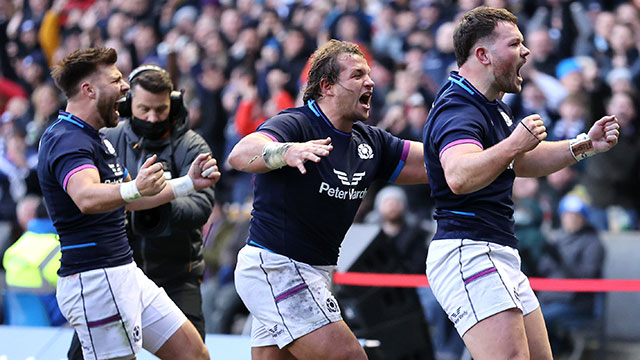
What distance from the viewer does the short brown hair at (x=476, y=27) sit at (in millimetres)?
4336

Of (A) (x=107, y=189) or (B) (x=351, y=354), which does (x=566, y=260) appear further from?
(A) (x=107, y=189)

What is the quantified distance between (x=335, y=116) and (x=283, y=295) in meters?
0.99

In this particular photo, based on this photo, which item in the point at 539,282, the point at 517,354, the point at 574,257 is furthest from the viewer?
the point at 574,257

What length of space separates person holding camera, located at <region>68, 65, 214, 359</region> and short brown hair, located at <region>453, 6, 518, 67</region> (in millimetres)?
1936

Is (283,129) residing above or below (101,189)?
above

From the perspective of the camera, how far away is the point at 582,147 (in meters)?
4.45

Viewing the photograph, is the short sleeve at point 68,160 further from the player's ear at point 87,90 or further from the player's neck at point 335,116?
the player's neck at point 335,116

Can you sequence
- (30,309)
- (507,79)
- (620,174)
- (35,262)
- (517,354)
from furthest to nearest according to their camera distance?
1. (620,174)
2. (30,309)
3. (35,262)
4. (507,79)
5. (517,354)

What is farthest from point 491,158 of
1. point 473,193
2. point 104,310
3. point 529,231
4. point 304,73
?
point 304,73

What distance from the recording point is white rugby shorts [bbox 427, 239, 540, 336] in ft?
13.5

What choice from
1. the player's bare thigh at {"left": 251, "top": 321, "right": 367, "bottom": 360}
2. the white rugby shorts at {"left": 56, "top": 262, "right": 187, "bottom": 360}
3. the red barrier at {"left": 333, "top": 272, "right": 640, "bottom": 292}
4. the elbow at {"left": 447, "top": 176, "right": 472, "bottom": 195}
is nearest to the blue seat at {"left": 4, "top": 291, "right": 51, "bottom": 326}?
the red barrier at {"left": 333, "top": 272, "right": 640, "bottom": 292}

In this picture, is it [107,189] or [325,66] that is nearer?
[107,189]

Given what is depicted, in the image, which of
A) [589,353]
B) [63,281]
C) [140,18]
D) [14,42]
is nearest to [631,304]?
[589,353]

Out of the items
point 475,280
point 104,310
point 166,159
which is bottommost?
point 104,310
